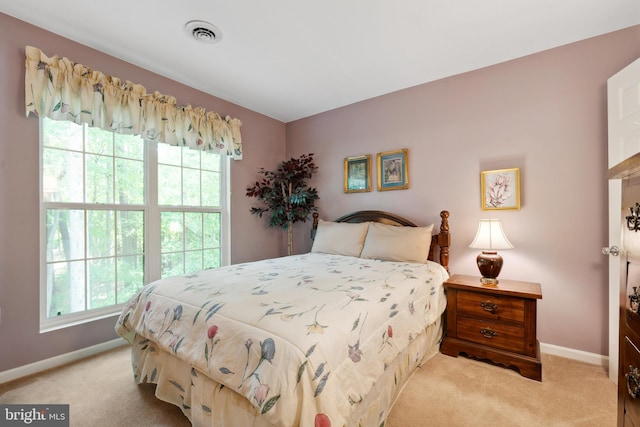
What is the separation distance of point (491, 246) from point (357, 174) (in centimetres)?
168

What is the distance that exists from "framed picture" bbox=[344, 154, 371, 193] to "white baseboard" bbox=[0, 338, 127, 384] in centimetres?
280

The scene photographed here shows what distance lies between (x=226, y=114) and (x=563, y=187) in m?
3.39

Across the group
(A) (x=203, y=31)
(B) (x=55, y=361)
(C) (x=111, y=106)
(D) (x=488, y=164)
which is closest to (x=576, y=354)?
(D) (x=488, y=164)

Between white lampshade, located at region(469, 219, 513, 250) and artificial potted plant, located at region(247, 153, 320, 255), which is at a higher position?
artificial potted plant, located at region(247, 153, 320, 255)

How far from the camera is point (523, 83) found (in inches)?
96.6

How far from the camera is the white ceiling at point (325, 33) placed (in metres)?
1.89

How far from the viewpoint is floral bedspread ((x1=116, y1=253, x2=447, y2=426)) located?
1041 millimetres

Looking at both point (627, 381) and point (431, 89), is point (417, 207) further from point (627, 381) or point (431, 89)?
point (627, 381)

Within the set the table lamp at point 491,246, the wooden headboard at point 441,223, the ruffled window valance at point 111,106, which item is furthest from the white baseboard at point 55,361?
the table lamp at point 491,246

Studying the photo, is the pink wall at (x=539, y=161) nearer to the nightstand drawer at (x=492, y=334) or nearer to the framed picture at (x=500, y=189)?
the framed picture at (x=500, y=189)

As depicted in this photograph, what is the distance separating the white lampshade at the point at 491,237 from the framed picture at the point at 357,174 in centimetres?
137

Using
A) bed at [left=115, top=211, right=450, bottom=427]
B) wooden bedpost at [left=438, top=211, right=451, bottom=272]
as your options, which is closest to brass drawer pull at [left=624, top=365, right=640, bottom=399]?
bed at [left=115, top=211, right=450, bottom=427]

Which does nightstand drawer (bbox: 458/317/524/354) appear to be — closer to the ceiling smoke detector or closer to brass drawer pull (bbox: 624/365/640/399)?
brass drawer pull (bbox: 624/365/640/399)

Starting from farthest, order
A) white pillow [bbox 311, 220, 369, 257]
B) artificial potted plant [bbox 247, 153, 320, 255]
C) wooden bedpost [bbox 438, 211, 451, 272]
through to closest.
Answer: artificial potted plant [bbox 247, 153, 320, 255] < white pillow [bbox 311, 220, 369, 257] < wooden bedpost [bbox 438, 211, 451, 272]
